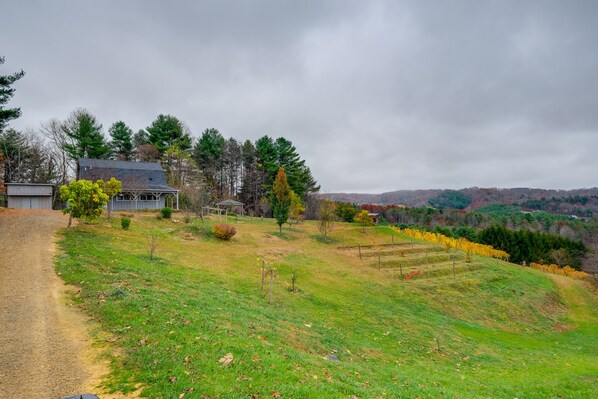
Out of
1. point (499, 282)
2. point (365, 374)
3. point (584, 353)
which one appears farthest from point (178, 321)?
point (499, 282)

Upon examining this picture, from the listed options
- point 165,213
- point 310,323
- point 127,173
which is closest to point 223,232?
point 165,213

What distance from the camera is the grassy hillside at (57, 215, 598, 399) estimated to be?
5398 millimetres

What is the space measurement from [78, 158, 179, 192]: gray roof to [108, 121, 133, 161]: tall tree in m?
13.5

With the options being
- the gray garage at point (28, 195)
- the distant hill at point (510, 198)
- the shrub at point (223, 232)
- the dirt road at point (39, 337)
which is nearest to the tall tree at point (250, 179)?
the shrub at point (223, 232)

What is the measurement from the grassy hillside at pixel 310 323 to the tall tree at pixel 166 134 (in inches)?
998

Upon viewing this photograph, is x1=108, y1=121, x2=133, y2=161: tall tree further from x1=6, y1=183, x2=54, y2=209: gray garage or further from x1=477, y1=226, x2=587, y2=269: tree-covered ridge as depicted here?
x1=477, y1=226, x2=587, y2=269: tree-covered ridge

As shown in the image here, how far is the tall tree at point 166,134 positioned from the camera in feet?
155

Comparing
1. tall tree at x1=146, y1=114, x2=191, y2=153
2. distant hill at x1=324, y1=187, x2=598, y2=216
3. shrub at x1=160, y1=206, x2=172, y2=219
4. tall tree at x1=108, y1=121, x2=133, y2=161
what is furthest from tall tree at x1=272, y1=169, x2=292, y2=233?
distant hill at x1=324, y1=187, x2=598, y2=216

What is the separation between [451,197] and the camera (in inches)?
6796

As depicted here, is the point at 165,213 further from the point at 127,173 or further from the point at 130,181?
the point at 127,173

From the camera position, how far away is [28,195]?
87.8ft

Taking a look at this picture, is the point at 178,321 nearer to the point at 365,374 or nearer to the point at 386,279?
the point at 365,374

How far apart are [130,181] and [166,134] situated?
18043mm

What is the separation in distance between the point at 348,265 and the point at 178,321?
59.7 feet
